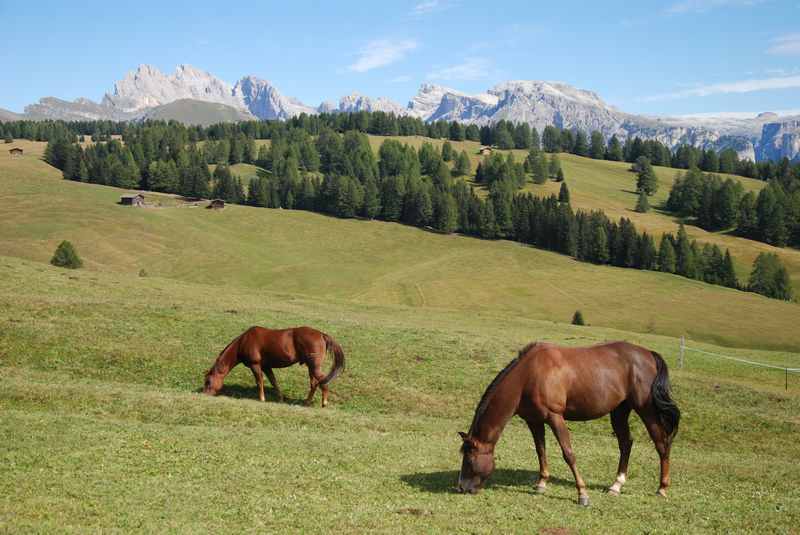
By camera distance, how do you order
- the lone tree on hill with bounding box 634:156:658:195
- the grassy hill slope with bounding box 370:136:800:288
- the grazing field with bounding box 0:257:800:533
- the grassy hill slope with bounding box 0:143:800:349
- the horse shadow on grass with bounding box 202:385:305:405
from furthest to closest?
the lone tree on hill with bounding box 634:156:658:195 → the grassy hill slope with bounding box 370:136:800:288 → the grassy hill slope with bounding box 0:143:800:349 → the horse shadow on grass with bounding box 202:385:305:405 → the grazing field with bounding box 0:257:800:533

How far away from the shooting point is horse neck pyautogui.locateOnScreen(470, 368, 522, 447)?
519 inches

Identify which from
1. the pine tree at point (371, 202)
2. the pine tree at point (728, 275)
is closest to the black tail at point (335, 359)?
the pine tree at point (728, 275)

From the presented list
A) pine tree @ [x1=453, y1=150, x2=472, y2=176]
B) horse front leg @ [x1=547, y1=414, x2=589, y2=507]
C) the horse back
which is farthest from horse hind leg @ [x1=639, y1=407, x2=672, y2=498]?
pine tree @ [x1=453, y1=150, x2=472, y2=176]

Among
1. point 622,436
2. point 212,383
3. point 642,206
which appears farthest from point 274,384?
point 642,206

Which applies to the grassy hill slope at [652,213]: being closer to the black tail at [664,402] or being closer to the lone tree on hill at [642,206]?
the lone tree on hill at [642,206]

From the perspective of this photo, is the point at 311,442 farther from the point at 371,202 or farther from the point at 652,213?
the point at 652,213

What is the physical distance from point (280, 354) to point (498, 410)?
11.5 meters

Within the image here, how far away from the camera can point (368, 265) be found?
371ft

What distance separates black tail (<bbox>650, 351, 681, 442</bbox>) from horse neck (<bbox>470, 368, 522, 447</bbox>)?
3.14 metres

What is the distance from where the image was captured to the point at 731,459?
1959 centimetres

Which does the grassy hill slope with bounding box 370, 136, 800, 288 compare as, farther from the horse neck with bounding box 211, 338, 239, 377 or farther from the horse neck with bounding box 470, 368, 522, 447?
the horse neck with bounding box 470, 368, 522, 447

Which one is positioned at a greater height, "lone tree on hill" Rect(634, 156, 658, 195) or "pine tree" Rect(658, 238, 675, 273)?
"lone tree on hill" Rect(634, 156, 658, 195)

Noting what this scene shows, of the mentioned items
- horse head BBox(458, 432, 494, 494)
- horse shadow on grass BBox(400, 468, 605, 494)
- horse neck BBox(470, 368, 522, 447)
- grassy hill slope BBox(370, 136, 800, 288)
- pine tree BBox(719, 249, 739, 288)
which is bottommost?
pine tree BBox(719, 249, 739, 288)

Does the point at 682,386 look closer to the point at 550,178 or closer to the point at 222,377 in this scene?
the point at 222,377
